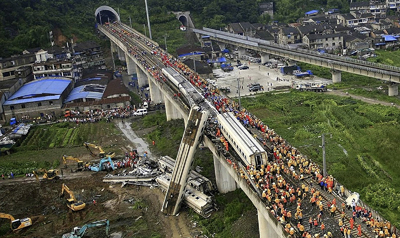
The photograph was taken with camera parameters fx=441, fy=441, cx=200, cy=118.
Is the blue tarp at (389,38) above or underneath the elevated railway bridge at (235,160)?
underneath

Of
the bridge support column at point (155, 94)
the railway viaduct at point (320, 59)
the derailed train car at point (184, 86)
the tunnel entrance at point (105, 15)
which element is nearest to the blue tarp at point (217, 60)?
the railway viaduct at point (320, 59)

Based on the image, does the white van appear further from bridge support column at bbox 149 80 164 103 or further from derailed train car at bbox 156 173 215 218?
derailed train car at bbox 156 173 215 218

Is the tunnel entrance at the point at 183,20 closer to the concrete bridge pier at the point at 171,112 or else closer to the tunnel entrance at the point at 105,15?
the tunnel entrance at the point at 105,15

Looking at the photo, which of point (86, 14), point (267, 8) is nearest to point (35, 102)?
point (86, 14)

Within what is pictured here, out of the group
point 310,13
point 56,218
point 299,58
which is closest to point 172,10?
point 310,13

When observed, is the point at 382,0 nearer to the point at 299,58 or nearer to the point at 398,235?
the point at 299,58

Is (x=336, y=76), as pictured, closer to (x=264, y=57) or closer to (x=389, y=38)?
(x=264, y=57)
